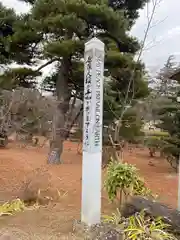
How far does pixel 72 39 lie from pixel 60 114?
2.48 m

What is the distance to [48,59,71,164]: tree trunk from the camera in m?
8.91

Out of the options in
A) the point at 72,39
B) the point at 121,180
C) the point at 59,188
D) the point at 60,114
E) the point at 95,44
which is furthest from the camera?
the point at 60,114

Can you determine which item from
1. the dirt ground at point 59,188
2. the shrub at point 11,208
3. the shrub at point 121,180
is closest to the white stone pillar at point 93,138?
the dirt ground at point 59,188

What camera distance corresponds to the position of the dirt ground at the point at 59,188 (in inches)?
137

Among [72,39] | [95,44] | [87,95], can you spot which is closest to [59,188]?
[87,95]

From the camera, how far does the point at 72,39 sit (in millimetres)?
A: 7613

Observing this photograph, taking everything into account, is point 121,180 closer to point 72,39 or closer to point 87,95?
point 87,95

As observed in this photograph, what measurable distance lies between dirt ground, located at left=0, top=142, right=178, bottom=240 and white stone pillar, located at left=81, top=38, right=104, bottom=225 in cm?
41

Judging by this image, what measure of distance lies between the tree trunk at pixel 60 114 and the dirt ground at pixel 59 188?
45 centimetres

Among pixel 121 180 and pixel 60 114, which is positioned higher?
pixel 60 114

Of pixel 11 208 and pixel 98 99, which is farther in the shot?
pixel 11 208

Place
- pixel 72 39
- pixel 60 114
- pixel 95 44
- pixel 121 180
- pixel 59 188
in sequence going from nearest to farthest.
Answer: pixel 95 44 → pixel 121 180 → pixel 59 188 → pixel 72 39 → pixel 60 114

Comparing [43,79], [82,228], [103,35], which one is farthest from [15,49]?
[82,228]

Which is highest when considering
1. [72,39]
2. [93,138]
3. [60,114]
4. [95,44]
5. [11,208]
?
[72,39]
